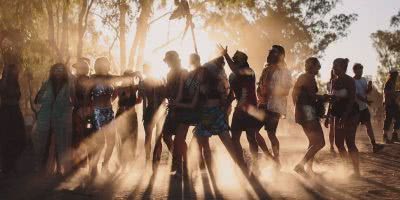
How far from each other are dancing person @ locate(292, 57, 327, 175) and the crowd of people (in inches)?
0.6

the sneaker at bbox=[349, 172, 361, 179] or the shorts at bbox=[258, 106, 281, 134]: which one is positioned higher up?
the shorts at bbox=[258, 106, 281, 134]

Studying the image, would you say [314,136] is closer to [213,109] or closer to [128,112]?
[213,109]

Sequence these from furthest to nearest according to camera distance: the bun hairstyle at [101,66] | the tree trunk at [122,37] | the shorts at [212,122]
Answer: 1. the tree trunk at [122,37]
2. the bun hairstyle at [101,66]
3. the shorts at [212,122]

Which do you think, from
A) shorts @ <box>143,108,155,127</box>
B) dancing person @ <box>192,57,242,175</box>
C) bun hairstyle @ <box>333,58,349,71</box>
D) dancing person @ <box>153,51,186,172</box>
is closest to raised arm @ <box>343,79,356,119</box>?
bun hairstyle @ <box>333,58,349,71</box>

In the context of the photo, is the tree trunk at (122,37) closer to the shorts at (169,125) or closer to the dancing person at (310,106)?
the shorts at (169,125)

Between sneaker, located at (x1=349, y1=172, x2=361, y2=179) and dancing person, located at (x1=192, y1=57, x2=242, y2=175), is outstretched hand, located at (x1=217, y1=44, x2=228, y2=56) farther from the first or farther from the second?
sneaker, located at (x1=349, y1=172, x2=361, y2=179)

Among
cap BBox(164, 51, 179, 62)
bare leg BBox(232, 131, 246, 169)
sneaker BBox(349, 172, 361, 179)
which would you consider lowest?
sneaker BBox(349, 172, 361, 179)

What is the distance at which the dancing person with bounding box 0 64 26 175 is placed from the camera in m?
10.1

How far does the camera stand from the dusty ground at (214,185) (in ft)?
25.8

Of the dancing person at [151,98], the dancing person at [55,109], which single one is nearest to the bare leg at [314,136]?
the dancing person at [151,98]

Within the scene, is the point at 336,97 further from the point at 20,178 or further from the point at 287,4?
the point at 287,4

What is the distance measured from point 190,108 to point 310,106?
1746mm

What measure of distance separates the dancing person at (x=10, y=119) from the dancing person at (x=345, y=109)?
4.80m

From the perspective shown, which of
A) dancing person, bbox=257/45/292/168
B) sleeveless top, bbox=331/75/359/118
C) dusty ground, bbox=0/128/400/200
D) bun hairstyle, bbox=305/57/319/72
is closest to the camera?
dusty ground, bbox=0/128/400/200
